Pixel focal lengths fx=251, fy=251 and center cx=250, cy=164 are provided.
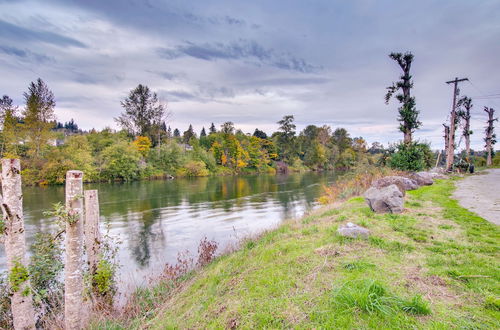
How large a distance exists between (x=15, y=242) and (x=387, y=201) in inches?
343

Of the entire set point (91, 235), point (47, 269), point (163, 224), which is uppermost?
point (91, 235)

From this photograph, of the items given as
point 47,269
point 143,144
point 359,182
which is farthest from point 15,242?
point 143,144

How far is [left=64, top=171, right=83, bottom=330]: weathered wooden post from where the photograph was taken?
12.4 ft

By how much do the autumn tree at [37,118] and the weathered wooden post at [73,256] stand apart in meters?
35.7

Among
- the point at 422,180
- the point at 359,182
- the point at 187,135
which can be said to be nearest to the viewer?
the point at 422,180

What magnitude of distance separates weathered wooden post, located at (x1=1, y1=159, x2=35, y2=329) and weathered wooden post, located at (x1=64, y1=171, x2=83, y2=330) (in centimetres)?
49

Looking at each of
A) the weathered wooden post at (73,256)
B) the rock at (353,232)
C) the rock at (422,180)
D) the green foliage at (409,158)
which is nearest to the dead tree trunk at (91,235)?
the weathered wooden post at (73,256)

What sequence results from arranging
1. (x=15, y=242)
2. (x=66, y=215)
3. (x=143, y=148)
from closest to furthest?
(x=15, y=242) → (x=66, y=215) → (x=143, y=148)

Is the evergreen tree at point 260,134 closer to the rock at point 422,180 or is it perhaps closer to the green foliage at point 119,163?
the green foliage at point 119,163

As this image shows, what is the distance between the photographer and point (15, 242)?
3518 millimetres

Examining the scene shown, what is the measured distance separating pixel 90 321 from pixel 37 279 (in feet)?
5.19

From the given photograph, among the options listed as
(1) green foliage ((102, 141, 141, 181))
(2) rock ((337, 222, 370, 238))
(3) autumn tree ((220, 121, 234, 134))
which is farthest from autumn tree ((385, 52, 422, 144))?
(3) autumn tree ((220, 121, 234, 134))

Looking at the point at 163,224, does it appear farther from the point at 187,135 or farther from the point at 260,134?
the point at 187,135

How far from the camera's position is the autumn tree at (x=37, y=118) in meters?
31.7
